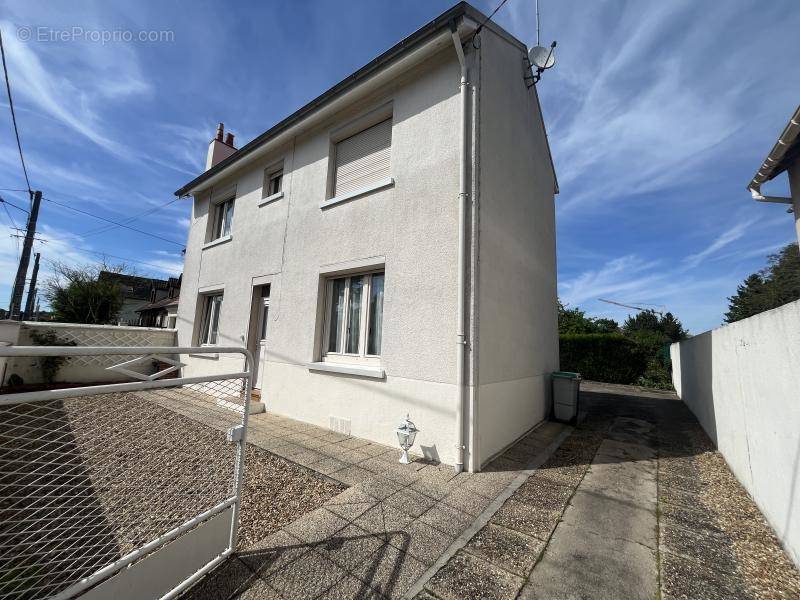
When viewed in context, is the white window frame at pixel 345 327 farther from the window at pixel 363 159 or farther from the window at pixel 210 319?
the window at pixel 210 319

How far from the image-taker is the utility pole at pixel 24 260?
15352 mm

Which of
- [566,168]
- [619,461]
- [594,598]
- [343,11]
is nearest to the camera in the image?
[594,598]

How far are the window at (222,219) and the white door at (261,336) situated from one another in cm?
351

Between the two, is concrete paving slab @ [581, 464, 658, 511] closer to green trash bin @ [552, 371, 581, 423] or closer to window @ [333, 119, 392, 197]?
green trash bin @ [552, 371, 581, 423]

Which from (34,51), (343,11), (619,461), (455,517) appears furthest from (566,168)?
(34,51)

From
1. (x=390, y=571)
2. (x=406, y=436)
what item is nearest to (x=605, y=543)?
(x=390, y=571)

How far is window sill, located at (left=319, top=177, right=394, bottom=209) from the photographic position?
590cm

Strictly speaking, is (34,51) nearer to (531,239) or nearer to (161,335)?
(161,335)

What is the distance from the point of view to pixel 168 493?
3502 millimetres

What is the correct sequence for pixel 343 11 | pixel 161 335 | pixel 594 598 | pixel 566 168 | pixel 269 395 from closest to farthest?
1. pixel 594 598
2. pixel 343 11
3. pixel 269 395
4. pixel 566 168
5. pixel 161 335

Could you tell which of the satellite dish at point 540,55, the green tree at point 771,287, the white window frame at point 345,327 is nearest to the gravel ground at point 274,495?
the white window frame at point 345,327

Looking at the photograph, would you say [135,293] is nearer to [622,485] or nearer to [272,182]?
[272,182]

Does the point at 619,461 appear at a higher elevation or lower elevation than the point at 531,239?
lower

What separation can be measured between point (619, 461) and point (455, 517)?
3.46 meters
